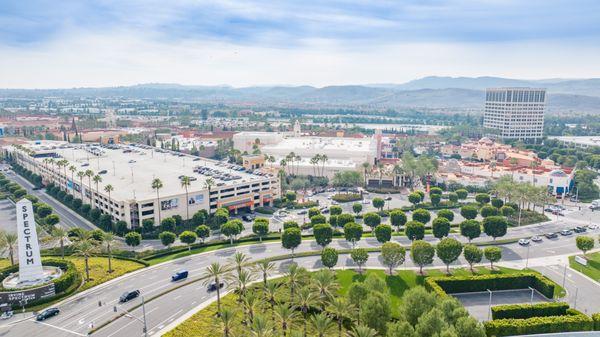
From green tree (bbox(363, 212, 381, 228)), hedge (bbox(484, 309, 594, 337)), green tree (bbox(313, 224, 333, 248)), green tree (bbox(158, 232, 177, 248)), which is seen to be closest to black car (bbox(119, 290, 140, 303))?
green tree (bbox(158, 232, 177, 248))

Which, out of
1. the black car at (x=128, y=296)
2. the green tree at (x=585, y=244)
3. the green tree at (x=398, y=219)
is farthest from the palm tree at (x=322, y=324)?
the green tree at (x=585, y=244)

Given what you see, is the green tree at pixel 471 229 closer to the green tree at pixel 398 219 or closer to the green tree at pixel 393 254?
the green tree at pixel 398 219

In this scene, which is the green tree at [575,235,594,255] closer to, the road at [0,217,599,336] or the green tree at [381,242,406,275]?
the road at [0,217,599,336]

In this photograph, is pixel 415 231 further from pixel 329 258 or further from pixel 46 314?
pixel 46 314

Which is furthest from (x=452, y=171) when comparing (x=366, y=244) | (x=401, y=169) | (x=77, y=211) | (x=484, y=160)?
(x=77, y=211)

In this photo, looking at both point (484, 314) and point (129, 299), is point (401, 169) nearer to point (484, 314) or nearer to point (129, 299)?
point (484, 314)
